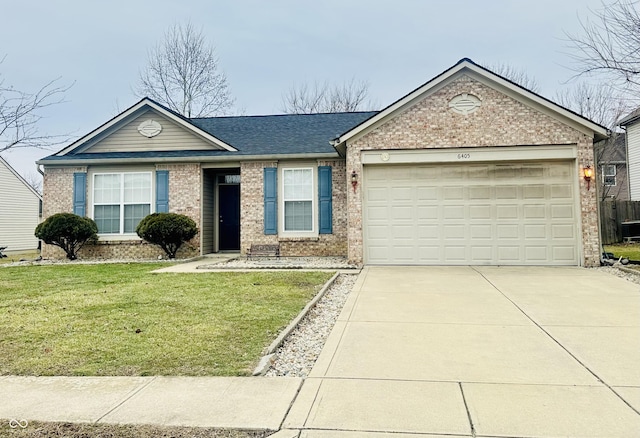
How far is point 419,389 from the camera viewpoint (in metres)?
3.31

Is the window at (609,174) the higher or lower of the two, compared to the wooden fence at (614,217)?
higher

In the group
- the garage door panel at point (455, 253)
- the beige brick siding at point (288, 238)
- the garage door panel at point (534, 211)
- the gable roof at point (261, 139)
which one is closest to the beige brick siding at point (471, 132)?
the garage door panel at point (534, 211)

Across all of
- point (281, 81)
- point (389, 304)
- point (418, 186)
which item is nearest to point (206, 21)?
point (281, 81)

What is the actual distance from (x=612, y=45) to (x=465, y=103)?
11.2 ft

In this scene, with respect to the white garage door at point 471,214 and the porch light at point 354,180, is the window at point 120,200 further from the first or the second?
the white garage door at point 471,214

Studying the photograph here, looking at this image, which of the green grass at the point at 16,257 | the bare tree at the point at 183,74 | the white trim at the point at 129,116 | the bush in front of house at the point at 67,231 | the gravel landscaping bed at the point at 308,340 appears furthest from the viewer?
the bare tree at the point at 183,74

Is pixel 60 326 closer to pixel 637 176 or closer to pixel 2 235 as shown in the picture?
pixel 2 235

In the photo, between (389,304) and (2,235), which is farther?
(2,235)

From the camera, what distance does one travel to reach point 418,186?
10.8 metres

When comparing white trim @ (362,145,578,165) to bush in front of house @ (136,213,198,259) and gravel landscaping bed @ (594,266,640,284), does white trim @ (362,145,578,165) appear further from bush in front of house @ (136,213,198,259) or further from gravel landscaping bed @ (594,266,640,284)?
bush in front of house @ (136,213,198,259)

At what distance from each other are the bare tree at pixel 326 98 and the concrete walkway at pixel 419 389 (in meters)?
25.6

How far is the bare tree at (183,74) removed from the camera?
24984 mm

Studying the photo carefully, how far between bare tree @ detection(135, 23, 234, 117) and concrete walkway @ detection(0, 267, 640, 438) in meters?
23.8

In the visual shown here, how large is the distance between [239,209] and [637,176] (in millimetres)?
21004
